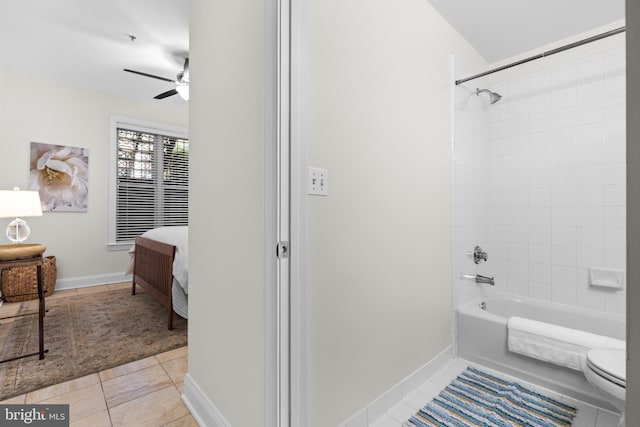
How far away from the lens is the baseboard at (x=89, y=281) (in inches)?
153

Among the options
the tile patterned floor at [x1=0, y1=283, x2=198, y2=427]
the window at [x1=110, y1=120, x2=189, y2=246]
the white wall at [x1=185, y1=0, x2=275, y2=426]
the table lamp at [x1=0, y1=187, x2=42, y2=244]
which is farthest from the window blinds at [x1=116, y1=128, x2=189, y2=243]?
the white wall at [x1=185, y1=0, x2=275, y2=426]

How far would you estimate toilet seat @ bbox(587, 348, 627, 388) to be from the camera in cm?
133

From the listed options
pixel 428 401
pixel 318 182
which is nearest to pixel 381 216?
A: pixel 318 182

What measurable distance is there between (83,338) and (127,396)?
1.03 m

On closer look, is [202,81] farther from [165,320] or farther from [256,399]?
[165,320]

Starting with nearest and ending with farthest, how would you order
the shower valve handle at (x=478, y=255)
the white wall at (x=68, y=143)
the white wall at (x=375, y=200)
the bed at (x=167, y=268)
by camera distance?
the white wall at (x=375, y=200) → the shower valve handle at (x=478, y=255) → the bed at (x=167, y=268) → the white wall at (x=68, y=143)

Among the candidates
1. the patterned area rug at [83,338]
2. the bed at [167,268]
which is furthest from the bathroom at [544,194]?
the patterned area rug at [83,338]

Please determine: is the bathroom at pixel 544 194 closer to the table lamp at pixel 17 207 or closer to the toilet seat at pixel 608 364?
the toilet seat at pixel 608 364

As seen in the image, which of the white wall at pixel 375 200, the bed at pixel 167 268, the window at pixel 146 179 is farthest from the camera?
the window at pixel 146 179

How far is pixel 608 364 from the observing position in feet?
4.60

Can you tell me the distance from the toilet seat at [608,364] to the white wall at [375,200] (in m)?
0.78

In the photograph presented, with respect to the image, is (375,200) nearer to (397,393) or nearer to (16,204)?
(397,393)

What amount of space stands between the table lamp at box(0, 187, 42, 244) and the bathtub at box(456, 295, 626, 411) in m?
3.30
